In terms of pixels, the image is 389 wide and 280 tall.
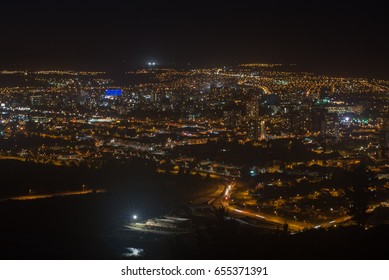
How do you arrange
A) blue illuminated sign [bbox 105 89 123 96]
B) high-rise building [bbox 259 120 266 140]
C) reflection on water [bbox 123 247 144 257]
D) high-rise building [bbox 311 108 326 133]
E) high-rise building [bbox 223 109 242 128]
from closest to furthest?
1. reflection on water [bbox 123 247 144 257]
2. high-rise building [bbox 259 120 266 140]
3. high-rise building [bbox 311 108 326 133]
4. high-rise building [bbox 223 109 242 128]
5. blue illuminated sign [bbox 105 89 123 96]

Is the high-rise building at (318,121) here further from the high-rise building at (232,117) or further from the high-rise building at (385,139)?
the high-rise building at (232,117)

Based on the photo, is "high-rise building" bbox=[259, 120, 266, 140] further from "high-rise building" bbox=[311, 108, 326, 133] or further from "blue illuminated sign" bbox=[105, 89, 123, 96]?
"blue illuminated sign" bbox=[105, 89, 123, 96]

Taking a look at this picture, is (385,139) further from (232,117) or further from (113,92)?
(113,92)

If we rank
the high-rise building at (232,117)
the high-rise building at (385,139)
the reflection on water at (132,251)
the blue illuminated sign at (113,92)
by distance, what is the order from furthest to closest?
the blue illuminated sign at (113,92), the high-rise building at (232,117), the high-rise building at (385,139), the reflection on water at (132,251)

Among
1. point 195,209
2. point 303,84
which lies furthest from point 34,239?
point 303,84

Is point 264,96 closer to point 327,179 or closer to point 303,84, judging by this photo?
point 303,84

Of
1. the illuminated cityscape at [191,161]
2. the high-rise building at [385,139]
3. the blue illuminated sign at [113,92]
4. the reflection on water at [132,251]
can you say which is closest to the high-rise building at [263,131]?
→ the illuminated cityscape at [191,161]

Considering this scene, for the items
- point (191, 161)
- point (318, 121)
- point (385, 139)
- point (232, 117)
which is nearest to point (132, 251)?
point (191, 161)

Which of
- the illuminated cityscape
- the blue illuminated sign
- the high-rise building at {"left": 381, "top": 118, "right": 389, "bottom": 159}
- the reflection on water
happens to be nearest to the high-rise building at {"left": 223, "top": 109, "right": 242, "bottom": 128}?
the illuminated cityscape
